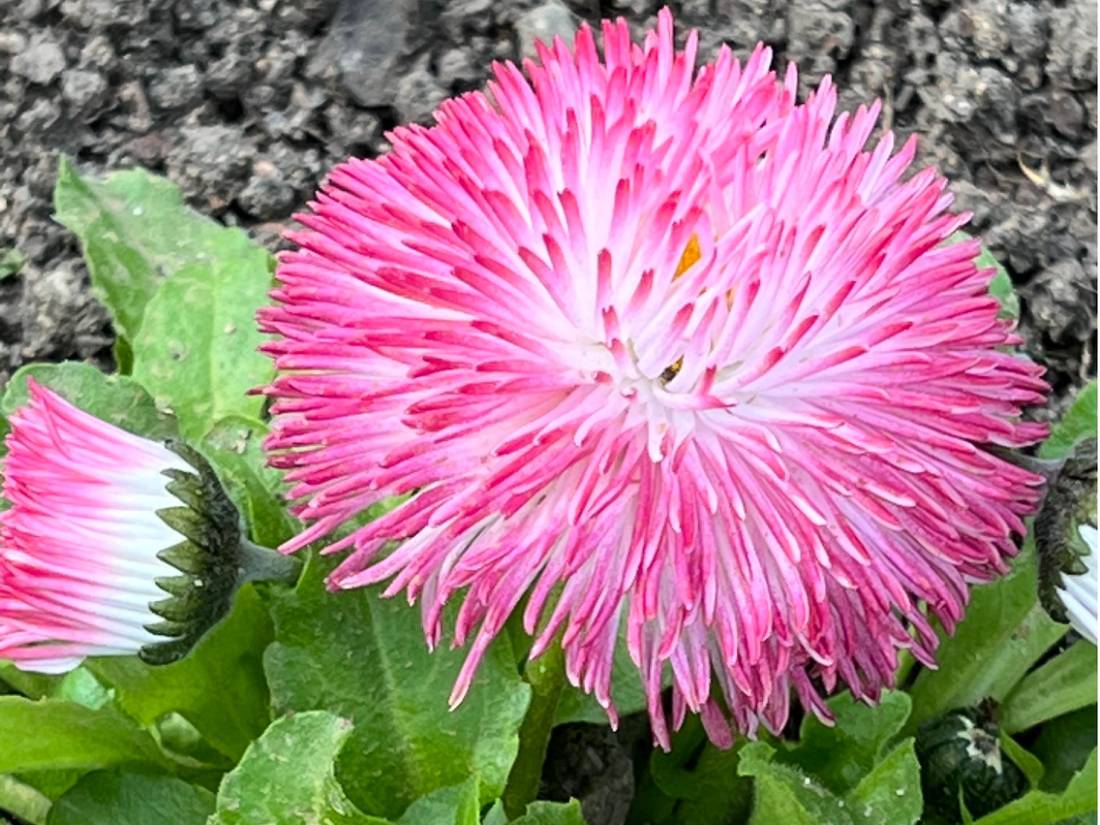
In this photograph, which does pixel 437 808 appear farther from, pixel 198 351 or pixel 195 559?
pixel 198 351

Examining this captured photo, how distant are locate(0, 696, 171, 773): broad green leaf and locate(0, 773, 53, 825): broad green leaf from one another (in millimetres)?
91

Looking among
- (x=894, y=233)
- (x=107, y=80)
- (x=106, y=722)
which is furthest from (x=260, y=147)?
(x=894, y=233)

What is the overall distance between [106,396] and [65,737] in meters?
0.24

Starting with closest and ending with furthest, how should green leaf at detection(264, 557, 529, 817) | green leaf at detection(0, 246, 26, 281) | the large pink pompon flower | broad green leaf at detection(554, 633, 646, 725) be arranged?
the large pink pompon flower, green leaf at detection(264, 557, 529, 817), broad green leaf at detection(554, 633, 646, 725), green leaf at detection(0, 246, 26, 281)

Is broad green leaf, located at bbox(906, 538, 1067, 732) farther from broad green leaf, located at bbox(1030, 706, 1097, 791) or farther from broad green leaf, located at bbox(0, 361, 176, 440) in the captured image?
broad green leaf, located at bbox(0, 361, 176, 440)

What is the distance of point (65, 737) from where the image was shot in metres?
1.03

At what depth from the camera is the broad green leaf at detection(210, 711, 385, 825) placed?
883 millimetres

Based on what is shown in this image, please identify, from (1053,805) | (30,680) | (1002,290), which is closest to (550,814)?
(1053,805)

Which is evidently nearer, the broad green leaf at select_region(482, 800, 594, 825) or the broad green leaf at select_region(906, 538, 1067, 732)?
the broad green leaf at select_region(482, 800, 594, 825)

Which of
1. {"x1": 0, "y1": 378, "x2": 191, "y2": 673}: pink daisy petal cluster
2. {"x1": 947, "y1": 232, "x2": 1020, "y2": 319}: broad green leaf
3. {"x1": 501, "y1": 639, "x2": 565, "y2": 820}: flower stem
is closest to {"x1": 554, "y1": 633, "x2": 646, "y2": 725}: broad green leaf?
{"x1": 501, "y1": 639, "x2": 565, "y2": 820}: flower stem

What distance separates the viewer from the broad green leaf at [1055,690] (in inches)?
47.0

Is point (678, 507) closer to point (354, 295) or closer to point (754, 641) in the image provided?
point (754, 641)

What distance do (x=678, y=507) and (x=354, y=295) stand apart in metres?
0.21

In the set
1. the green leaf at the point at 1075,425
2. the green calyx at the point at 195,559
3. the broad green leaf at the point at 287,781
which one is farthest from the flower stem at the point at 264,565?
the green leaf at the point at 1075,425
